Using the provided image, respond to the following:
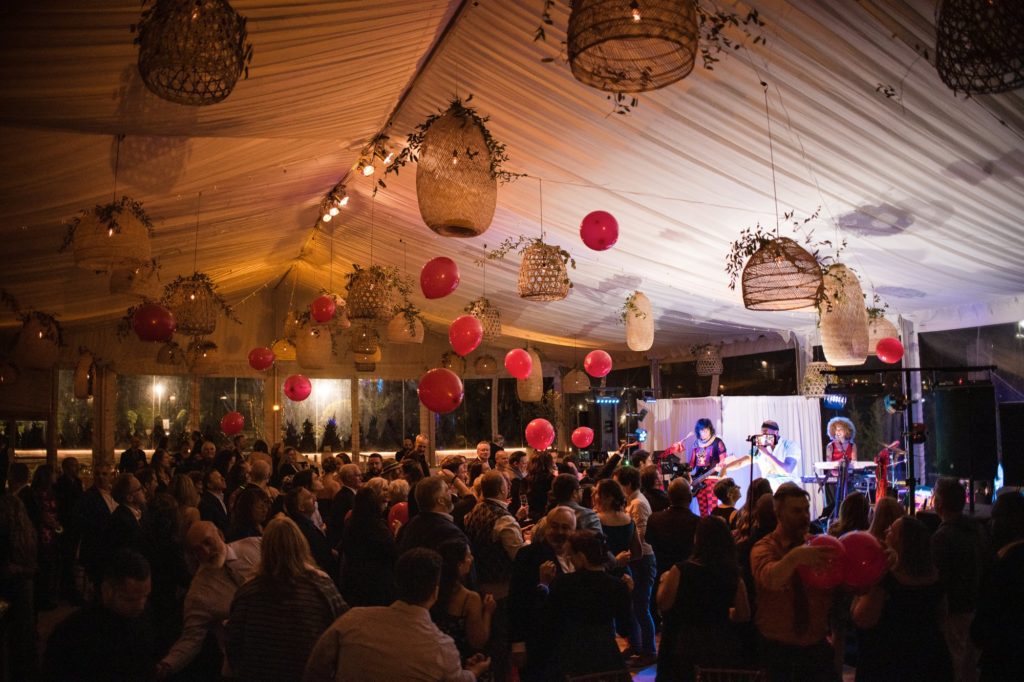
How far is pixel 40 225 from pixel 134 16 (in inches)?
147

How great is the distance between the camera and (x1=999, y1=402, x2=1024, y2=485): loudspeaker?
280 inches

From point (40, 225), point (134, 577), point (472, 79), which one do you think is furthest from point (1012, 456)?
point (40, 225)

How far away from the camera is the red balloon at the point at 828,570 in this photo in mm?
2951

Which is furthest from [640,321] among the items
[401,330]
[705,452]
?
[401,330]

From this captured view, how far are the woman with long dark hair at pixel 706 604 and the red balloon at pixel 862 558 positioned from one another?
1.45ft

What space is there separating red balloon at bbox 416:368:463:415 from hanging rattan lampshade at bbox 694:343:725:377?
732 centimetres

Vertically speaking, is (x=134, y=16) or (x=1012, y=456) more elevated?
(x=134, y=16)

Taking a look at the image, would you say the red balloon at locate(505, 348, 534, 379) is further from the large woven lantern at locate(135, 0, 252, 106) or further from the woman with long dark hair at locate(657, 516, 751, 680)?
the large woven lantern at locate(135, 0, 252, 106)

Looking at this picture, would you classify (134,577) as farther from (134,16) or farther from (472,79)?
(472,79)

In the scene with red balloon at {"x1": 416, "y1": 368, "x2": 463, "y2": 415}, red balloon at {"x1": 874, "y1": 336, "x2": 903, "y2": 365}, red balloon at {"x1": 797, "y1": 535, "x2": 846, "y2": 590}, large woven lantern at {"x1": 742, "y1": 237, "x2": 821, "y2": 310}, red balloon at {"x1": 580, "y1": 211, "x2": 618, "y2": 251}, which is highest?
red balloon at {"x1": 580, "y1": 211, "x2": 618, "y2": 251}

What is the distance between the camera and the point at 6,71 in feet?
10.8

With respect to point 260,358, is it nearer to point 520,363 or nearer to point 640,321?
point 520,363

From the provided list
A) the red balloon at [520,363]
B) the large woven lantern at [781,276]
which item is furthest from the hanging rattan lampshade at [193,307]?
the large woven lantern at [781,276]

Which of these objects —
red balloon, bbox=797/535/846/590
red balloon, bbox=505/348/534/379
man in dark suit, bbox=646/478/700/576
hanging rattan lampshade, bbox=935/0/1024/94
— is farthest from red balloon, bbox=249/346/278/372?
hanging rattan lampshade, bbox=935/0/1024/94
